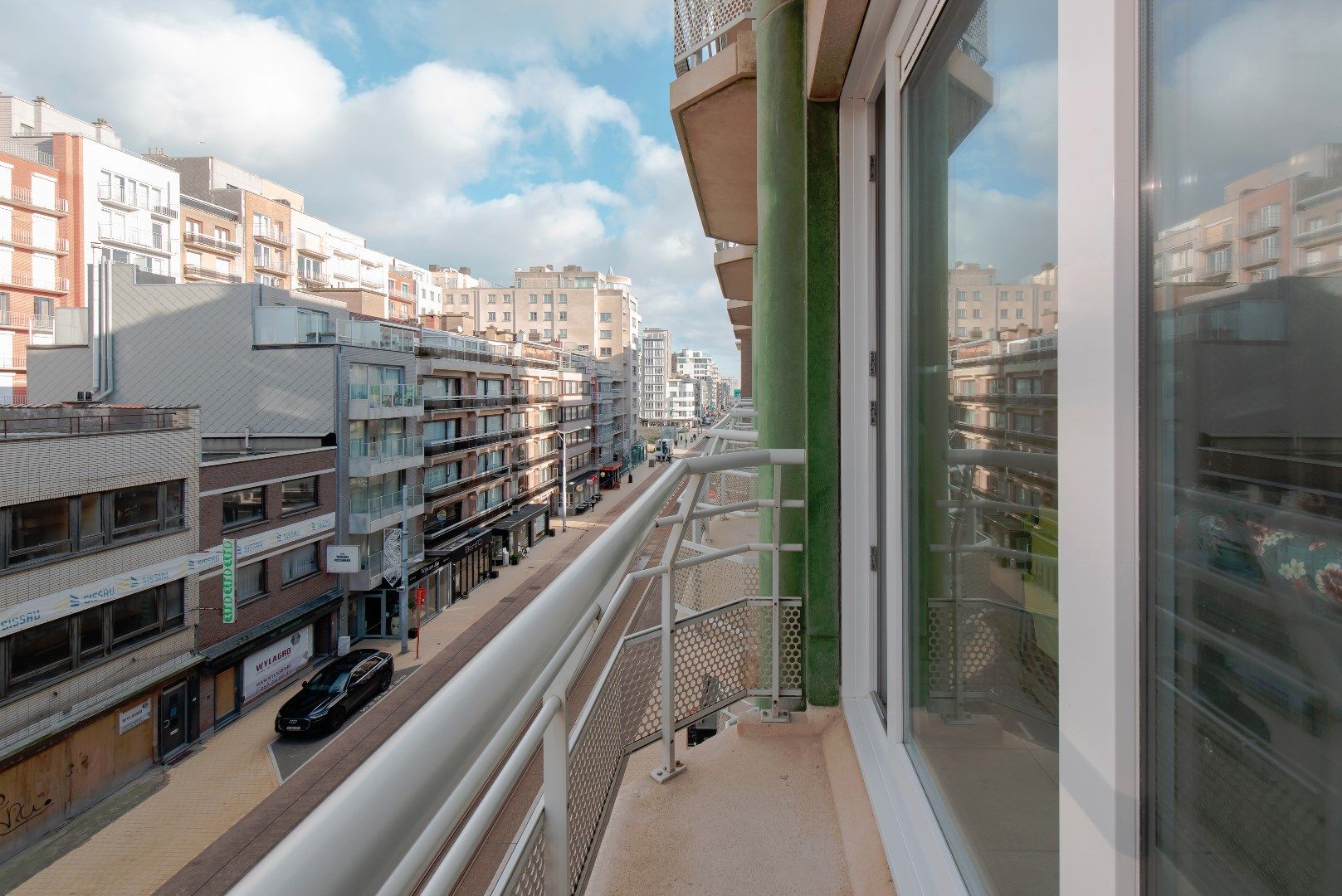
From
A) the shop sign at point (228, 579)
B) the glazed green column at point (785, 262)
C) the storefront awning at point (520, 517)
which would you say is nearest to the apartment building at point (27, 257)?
the storefront awning at point (520, 517)

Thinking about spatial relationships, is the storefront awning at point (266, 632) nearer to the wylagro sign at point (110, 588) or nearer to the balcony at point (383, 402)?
the wylagro sign at point (110, 588)

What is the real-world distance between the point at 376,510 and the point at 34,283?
18041 mm

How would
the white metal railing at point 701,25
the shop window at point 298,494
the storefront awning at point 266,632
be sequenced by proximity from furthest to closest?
the shop window at point 298,494 < the storefront awning at point 266,632 < the white metal railing at point 701,25

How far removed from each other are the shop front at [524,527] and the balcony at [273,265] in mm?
17856

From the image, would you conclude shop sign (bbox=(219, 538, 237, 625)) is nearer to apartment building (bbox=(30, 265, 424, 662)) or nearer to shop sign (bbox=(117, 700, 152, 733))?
shop sign (bbox=(117, 700, 152, 733))

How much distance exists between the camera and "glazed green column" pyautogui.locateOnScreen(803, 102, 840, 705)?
83.4 inches

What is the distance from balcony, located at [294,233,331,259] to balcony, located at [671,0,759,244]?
3595 cm

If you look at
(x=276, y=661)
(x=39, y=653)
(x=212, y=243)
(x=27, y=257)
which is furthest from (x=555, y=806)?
(x=212, y=243)

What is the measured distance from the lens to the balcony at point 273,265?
104 feet

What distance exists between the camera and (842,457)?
6.98 ft

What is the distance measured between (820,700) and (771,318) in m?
1.25

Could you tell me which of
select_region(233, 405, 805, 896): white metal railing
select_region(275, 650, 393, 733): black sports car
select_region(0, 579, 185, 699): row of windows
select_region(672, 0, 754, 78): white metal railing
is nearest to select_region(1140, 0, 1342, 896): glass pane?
select_region(233, 405, 805, 896): white metal railing

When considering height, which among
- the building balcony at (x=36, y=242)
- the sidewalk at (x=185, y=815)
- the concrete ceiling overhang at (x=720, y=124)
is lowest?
the sidewalk at (x=185, y=815)

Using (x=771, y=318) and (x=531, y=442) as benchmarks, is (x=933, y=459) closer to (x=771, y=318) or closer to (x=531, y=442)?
(x=771, y=318)
